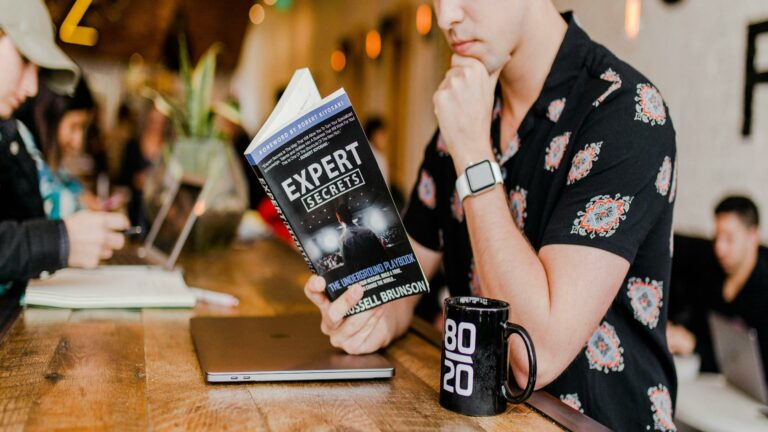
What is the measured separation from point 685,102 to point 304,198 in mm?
2316

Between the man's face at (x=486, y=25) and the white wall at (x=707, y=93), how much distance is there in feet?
5.38

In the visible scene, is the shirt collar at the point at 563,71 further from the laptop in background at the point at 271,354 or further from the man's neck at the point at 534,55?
the laptop in background at the point at 271,354

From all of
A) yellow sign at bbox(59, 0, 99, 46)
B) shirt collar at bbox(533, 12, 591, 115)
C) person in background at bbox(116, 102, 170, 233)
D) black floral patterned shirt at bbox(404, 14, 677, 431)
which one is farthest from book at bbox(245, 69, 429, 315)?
yellow sign at bbox(59, 0, 99, 46)

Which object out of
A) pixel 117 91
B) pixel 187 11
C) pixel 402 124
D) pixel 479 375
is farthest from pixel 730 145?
pixel 117 91

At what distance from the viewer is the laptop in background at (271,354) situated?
91 cm

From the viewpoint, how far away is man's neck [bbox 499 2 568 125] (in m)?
1.16

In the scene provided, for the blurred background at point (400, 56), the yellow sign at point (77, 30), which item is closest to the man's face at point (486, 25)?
the blurred background at point (400, 56)

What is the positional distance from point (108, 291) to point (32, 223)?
0.21m

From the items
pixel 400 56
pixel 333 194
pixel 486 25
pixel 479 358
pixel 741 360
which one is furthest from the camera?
pixel 400 56

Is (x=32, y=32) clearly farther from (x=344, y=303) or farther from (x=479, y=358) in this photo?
(x=479, y=358)

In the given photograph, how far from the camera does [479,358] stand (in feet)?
2.56

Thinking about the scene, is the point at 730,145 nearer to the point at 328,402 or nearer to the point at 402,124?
the point at 328,402

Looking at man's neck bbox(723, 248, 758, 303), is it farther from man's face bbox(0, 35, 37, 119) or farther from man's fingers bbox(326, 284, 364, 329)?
man's face bbox(0, 35, 37, 119)

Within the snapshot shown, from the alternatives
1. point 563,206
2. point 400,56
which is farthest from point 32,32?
point 400,56
